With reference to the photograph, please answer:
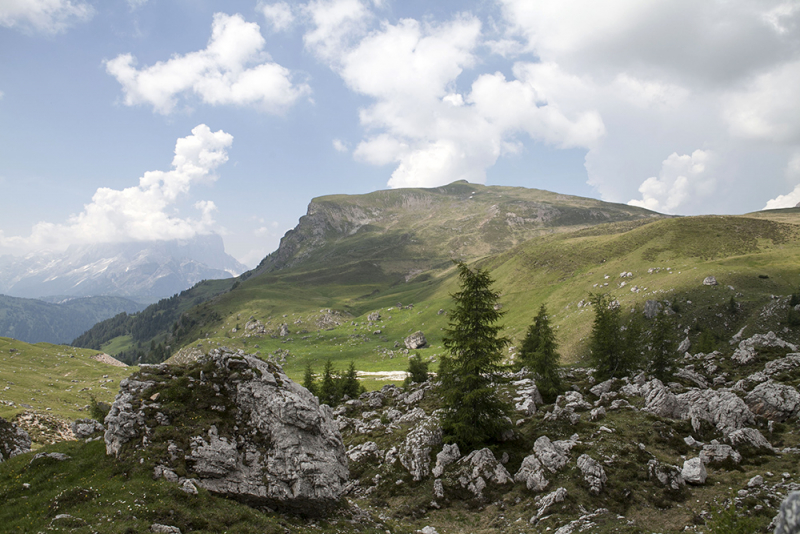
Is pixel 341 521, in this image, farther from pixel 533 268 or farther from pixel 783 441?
pixel 533 268

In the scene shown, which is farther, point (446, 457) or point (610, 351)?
point (610, 351)

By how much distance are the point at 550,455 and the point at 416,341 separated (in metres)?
112

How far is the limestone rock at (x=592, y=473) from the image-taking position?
2367 centimetres

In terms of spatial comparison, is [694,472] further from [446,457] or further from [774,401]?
[446,457]

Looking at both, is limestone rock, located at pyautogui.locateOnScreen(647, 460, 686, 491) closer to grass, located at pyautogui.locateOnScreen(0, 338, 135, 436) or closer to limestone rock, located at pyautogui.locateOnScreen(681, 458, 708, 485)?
limestone rock, located at pyautogui.locateOnScreen(681, 458, 708, 485)

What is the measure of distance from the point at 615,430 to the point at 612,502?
33.5 ft

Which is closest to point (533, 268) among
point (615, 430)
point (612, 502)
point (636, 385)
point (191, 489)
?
point (636, 385)

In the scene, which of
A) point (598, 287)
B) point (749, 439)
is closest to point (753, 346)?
point (749, 439)

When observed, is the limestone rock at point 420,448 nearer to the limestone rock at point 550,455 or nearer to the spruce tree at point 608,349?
the limestone rock at point 550,455

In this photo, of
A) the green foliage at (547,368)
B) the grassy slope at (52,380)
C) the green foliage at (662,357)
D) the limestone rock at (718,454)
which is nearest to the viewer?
the limestone rock at (718,454)

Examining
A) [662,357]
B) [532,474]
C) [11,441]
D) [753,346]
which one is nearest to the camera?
[532,474]

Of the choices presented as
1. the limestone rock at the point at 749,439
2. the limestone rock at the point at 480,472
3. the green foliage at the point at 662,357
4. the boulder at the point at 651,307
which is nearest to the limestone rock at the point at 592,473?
the limestone rock at the point at 480,472

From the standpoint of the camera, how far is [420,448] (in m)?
32.0

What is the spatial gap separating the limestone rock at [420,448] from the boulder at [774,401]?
2926cm
